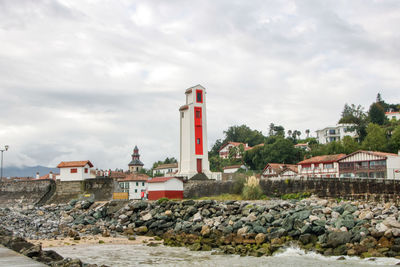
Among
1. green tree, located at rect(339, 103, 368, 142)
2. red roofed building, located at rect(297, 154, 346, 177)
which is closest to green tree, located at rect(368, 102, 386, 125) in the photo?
green tree, located at rect(339, 103, 368, 142)

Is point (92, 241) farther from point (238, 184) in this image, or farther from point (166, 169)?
point (166, 169)

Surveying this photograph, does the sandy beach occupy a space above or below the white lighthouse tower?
below

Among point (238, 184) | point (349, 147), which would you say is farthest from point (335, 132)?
point (238, 184)

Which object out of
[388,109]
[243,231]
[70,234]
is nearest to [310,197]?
[243,231]

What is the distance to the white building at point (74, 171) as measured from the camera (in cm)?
3859

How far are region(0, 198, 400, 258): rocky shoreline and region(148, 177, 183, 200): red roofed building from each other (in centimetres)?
284

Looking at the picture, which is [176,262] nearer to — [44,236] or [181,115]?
[44,236]

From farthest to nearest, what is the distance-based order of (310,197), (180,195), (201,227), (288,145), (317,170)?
(288,145) → (317,170) → (180,195) → (310,197) → (201,227)

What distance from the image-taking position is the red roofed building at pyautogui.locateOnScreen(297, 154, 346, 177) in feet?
152

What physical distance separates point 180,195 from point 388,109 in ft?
249

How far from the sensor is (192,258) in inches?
679

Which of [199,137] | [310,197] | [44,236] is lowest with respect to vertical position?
[44,236]

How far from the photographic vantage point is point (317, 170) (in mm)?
48469

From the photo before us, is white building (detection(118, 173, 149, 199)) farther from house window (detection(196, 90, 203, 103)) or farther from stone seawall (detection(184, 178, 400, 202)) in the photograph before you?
stone seawall (detection(184, 178, 400, 202))
